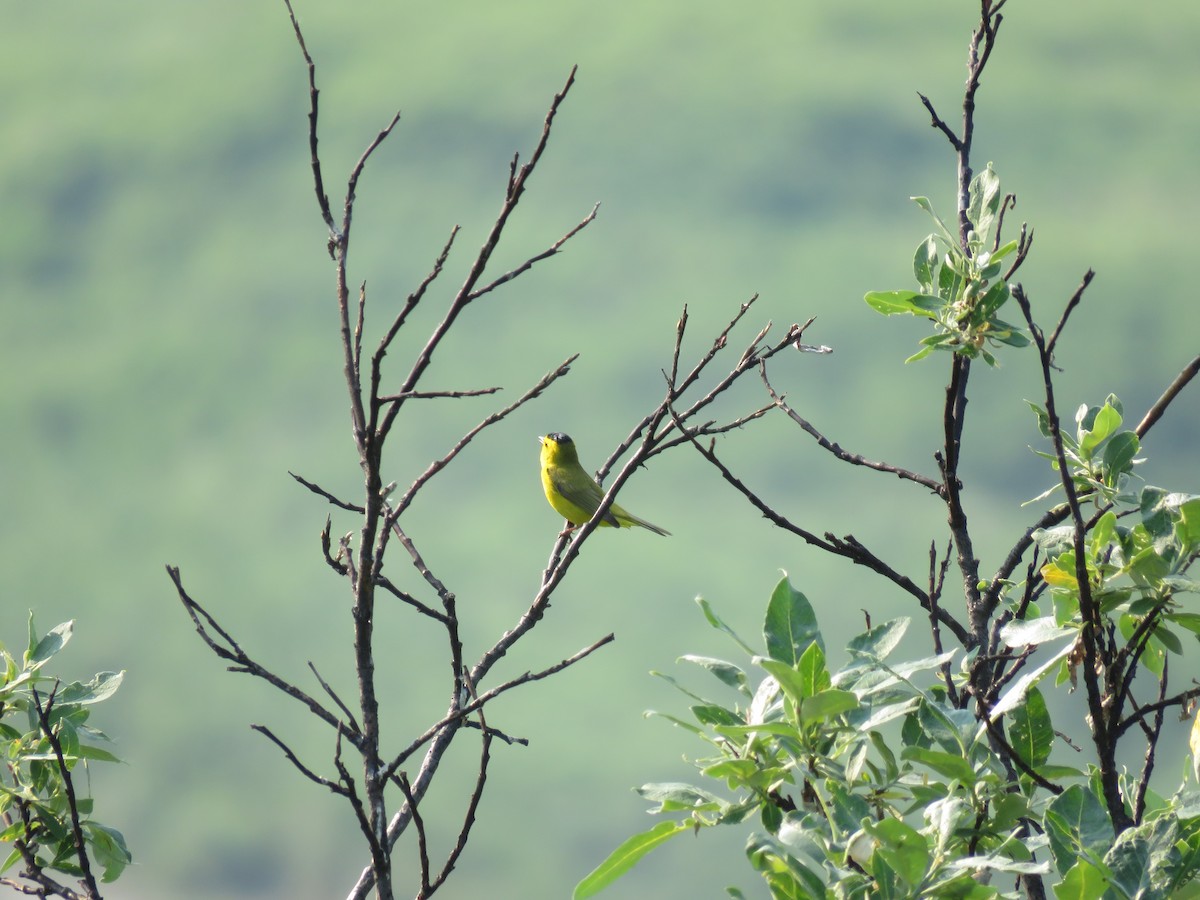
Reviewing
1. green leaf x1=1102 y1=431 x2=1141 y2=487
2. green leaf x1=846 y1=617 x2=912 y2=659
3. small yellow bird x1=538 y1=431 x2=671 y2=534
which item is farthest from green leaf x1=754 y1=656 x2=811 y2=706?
small yellow bird x1=538 y1=431 x2=671 y2=534

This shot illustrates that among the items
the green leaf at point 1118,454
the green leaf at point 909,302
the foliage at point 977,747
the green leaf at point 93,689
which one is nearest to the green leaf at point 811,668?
the foliage at point 977,747

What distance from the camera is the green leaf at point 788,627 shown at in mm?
1563

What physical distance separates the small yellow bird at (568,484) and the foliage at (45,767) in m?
5.35

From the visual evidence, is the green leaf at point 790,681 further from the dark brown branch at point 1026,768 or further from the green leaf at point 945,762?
the dark brown branch at point 1026,768

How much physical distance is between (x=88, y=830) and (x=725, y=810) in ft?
5.04

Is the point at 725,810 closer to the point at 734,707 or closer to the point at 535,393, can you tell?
the point at 734,707

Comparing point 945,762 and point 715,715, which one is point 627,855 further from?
point 945,762

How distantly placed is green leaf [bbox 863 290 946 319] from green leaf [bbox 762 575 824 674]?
1.99 feet

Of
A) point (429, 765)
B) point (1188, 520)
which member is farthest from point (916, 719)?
point (429, 765)

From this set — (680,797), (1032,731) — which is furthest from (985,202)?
(680,797)

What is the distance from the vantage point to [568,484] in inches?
315

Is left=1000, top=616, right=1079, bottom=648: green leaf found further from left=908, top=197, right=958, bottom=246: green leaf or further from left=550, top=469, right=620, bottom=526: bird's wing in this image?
left=550, top=469, right=620, bottom=526: bird's wing

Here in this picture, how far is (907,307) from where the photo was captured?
6.45 feet

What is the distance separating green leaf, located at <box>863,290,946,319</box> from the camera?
1.95m
